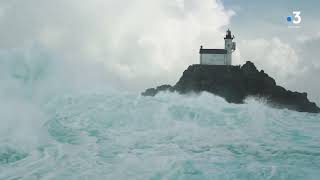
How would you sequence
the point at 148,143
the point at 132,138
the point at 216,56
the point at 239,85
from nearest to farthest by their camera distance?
the point at 148,143 → the point at 132,138 → the point at 239,85 → the point at 216,56

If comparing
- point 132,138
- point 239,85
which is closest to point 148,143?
point 132,138

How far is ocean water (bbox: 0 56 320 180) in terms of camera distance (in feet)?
29.0

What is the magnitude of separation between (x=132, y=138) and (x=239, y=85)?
34.7 m

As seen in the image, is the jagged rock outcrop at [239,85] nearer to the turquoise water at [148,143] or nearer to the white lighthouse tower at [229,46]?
the white lighthouse tower at [229,46]

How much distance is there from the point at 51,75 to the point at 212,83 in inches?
1116

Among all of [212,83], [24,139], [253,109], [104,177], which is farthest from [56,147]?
[212,83]

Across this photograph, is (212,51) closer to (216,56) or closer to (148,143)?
(216,56)

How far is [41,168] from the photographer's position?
8.86 meters

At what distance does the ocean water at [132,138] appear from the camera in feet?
29.0

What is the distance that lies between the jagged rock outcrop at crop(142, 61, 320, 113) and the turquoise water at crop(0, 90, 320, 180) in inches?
1079

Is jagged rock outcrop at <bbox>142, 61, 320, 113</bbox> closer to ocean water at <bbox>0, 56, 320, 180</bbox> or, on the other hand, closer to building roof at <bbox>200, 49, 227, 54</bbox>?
building roof at <bbox>200, 49, 227, 54</bbox>

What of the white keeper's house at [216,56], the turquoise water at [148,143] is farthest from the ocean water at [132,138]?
the white keeper's house at [216,56]

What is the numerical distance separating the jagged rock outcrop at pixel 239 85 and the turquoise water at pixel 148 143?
2740cm

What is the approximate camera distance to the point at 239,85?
151 feet
